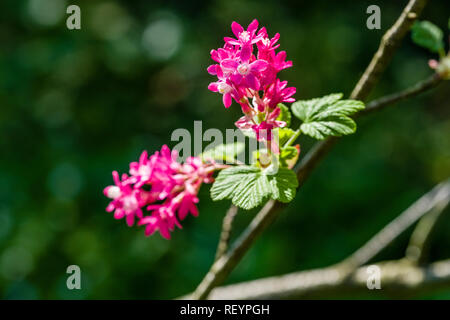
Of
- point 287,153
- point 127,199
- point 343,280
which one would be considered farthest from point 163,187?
point 343,280

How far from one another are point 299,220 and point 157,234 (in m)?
0.55

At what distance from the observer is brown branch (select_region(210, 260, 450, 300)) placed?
1071 mm

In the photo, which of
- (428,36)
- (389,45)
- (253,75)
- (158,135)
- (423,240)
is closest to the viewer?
(253,75)

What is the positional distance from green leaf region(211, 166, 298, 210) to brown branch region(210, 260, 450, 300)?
0.59 meters

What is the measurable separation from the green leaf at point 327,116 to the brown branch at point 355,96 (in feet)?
0.16

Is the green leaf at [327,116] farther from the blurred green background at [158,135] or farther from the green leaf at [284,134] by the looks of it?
the blurred green background at [158,135]

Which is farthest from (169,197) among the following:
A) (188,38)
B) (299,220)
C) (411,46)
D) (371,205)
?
(411,46)

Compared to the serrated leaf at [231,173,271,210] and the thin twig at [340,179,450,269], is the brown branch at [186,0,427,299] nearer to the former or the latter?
the serrated leaf at [231,173,271,210]

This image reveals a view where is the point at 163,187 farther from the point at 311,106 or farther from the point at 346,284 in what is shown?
the point at 346,284

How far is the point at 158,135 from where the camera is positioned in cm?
218

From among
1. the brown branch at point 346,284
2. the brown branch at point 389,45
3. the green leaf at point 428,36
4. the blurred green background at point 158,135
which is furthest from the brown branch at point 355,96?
the blurred green background at point 158,135

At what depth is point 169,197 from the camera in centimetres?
68

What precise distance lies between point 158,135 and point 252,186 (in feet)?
5.38

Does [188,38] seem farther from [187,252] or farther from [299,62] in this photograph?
[187,252]
